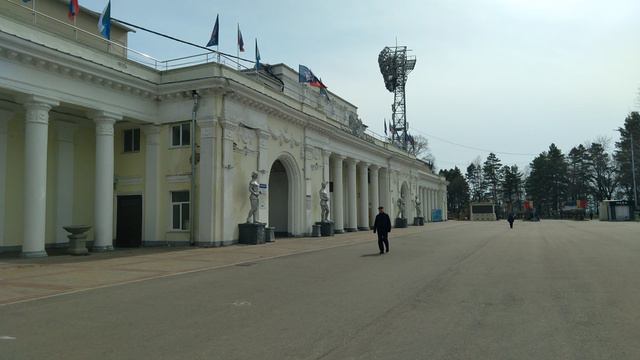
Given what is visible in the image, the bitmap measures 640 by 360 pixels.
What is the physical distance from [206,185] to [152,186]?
335 cm

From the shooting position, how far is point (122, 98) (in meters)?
23.5

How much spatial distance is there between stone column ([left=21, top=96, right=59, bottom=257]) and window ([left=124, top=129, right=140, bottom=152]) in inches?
297

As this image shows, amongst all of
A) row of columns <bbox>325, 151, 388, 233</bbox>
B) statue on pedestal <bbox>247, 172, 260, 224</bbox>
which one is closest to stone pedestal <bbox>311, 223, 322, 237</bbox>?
row of columns <bbox>325, 151, 388, 233</bbox>

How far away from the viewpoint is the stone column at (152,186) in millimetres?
25578

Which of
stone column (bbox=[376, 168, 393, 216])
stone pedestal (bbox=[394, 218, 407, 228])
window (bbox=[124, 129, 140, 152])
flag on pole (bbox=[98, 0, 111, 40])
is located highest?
flag on pole (bbox=[98, 0, 111, 40])

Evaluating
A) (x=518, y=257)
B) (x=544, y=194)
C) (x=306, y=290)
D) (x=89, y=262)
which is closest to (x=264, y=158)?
(x=89, y=262)

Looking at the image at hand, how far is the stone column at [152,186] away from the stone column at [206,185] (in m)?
2.61

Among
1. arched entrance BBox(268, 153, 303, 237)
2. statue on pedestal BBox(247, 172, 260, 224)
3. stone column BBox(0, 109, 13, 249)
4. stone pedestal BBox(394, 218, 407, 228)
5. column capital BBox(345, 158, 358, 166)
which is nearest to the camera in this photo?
stone column BBox(0, 109, 13, 249)

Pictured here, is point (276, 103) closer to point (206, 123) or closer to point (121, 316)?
point (206, 123)

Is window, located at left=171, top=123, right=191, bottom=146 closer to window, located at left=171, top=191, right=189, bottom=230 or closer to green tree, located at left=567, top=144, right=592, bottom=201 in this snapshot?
window, located at left=171, top=191, right=189, bottom=230

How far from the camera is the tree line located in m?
89.6

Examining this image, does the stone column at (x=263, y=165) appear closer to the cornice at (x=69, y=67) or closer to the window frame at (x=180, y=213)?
the window frame at (x=180, y=213)

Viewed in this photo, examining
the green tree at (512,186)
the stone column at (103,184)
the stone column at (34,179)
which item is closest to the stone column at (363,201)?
the stone column at (103,184)

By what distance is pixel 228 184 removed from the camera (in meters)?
25.0
